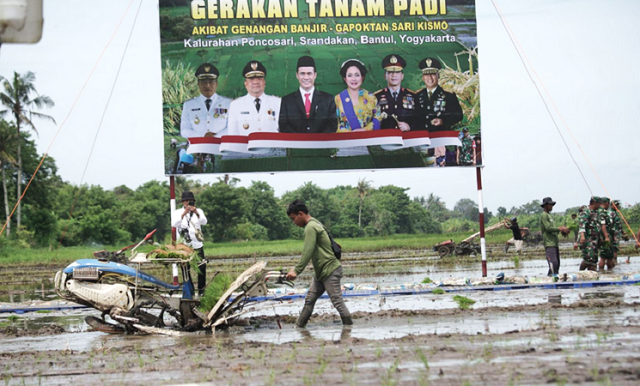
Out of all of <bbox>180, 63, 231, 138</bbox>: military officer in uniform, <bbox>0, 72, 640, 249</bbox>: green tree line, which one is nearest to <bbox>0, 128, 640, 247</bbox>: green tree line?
<bbox>0, 72, 640, 249</bbox>: green tree line

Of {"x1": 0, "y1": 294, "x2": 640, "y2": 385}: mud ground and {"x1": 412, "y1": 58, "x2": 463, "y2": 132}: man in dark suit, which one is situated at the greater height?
{"x1": 412, "y1": 58, "x2": 463, "y2": 132}: man in dark suit

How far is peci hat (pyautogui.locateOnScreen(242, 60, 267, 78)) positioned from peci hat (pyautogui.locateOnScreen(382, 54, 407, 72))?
256cm

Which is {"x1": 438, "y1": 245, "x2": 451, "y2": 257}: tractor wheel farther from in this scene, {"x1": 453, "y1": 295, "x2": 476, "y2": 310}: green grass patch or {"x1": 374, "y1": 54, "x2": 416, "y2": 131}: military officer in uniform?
{"x1": 453, "y1": 295, "x2": 476, "y2": 310}: green grass patch

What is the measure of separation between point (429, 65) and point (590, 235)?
507 centimetres

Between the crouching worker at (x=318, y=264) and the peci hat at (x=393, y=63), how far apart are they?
6829 mm

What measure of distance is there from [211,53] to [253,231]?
4998 cm

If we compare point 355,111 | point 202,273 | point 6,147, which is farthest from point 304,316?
point 6,147

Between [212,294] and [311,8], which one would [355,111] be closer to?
[311,8]

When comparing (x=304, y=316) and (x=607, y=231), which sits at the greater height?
(x=607, y=231)

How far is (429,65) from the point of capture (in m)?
17.0

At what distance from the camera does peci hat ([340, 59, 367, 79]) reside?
16812mm

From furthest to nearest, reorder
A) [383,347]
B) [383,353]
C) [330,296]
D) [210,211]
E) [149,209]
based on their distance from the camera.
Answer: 1. [149,209]
2. [210,211]
3. [330,296]
4. [383,347]
5. [383,353]

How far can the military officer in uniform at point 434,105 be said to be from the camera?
16.9 meters

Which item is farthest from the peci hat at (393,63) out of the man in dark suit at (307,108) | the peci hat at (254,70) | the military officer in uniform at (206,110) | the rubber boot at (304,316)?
the rubber boot at (304,316)
